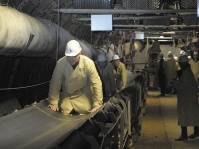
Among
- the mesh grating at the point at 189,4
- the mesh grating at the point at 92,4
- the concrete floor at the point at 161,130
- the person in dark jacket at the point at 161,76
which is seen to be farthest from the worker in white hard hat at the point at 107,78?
the person in dark jacket at the point at 161,76

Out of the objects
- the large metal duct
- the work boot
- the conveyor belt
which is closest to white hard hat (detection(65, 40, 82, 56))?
the large metal duct

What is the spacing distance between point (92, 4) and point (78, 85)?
4.53 metres

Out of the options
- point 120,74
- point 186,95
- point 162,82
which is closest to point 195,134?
point 186,95

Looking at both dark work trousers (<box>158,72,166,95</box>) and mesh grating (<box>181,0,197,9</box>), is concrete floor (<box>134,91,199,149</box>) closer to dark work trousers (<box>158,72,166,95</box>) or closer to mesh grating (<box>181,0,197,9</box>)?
mesh grating (<box>181,0,197,9</box>)

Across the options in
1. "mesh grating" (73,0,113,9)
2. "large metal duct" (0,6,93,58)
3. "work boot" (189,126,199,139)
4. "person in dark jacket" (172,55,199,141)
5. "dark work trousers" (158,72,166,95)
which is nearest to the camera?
"large metal duct" (0,6,93,58)

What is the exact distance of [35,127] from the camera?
6.41m

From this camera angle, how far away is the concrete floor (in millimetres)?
10578

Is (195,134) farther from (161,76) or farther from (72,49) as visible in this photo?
(161,76)

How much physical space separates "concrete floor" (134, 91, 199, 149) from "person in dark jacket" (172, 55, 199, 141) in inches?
21.0

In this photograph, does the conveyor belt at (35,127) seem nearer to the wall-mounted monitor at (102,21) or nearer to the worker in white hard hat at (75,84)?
the worker in white hard hat at (75,84)

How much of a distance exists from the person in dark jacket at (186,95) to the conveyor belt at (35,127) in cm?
392

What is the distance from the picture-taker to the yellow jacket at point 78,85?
729cm

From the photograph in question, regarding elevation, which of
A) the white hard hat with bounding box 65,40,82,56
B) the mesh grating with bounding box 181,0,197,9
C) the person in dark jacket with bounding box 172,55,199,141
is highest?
the mesh grating with bounding box 181,0,197,9

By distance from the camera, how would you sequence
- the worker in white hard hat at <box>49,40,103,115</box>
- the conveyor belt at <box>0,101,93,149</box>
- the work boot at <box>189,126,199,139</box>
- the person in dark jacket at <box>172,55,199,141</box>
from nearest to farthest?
the conveyor belt at <box>0,101,93,149</box>, the worker in white hard hat at <box>49,40,103,115</box>, the person in dark jacket at <box>172,55,199,141</box>, the work boot at <box>189,126,199,139</box>
